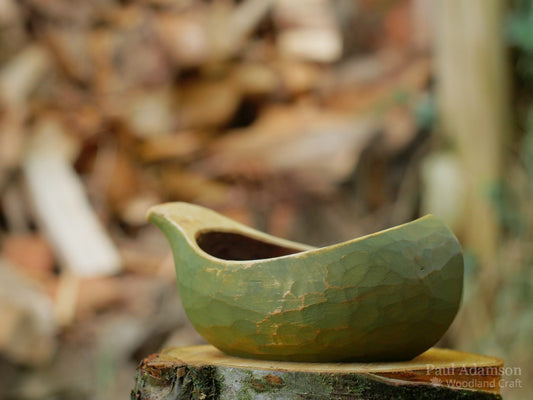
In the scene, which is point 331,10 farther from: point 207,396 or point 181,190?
point 207,396

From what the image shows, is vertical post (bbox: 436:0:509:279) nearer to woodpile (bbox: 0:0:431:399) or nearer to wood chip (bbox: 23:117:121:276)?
woodpile (bbox: 0:0:431:399)

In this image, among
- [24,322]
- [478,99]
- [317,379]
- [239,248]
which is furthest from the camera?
[478,99]

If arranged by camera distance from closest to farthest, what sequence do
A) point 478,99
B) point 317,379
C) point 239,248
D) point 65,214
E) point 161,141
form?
point 317,379 → point 239,248 → point 478,99 → point 65,214 → point 161,141

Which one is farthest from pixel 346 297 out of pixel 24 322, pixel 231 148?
pixel 231 148

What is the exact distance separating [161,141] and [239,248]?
2.49 m

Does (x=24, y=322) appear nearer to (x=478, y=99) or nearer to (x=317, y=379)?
(x=317, y=379)

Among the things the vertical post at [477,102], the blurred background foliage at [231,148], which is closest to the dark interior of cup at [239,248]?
the blurred background foliage at [231,148]

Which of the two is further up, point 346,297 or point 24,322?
point 24,322

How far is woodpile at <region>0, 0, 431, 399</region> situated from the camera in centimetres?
255

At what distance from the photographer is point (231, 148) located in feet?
11.3

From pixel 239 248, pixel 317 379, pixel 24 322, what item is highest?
pixel 24 322

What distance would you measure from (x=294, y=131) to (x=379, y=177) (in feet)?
1.78

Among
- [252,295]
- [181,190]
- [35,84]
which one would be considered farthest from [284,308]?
[181,190]

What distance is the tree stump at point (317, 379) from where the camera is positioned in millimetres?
726
